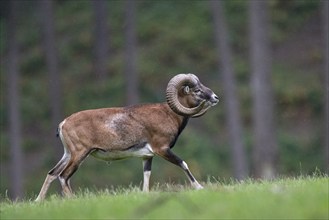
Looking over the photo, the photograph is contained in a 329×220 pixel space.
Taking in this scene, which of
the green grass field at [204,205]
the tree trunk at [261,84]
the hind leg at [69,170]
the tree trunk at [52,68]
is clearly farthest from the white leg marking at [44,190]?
the tree trunk at [52,68]

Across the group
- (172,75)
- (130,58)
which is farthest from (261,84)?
(172,75)

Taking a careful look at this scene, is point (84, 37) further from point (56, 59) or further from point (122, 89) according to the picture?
point (56, 59)

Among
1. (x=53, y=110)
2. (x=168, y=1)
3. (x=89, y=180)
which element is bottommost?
(x=89, y=180)

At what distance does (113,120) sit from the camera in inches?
761

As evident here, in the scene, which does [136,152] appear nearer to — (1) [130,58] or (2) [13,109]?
(2) [13,109]

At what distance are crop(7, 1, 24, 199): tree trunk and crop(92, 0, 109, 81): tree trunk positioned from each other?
22.9 feet

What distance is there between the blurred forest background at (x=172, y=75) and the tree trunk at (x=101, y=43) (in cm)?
5

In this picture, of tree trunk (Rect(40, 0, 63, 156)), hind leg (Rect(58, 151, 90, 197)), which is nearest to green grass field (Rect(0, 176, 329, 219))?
hind leg (Rect(58, 151, 90, 197))

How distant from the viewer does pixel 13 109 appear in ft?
134

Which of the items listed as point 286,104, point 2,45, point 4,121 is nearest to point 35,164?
point 4,121

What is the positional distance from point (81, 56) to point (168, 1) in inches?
186

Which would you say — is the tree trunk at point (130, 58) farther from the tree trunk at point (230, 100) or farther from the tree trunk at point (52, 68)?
the tree trunk at point (230, 100)

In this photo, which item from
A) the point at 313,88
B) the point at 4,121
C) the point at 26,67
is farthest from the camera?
the point at 26,67

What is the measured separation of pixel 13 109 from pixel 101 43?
26.7ft
